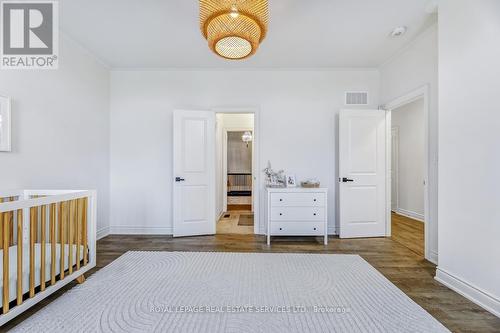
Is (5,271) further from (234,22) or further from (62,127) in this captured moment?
(234,22)

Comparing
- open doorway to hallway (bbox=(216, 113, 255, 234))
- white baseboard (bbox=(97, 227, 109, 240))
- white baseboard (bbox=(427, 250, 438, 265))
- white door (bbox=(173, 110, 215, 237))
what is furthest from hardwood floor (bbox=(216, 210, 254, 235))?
white baseboard (bbox=(427, 250, 438, 265))

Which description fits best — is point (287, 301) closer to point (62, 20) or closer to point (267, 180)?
point (267, 180)

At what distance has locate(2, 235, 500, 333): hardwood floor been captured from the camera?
1.76 meters

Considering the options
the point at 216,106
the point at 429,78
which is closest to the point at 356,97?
the point at 429,78

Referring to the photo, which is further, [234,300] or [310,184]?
[310,184]

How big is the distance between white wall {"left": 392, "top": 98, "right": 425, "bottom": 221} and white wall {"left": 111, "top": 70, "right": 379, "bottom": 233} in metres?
1.79

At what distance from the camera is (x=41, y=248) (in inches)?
70.1

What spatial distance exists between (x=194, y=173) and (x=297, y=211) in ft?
5.58

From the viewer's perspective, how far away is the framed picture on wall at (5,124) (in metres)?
2.20

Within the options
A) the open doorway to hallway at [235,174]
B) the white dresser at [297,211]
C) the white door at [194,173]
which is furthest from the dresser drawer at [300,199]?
the white door at [194,173]


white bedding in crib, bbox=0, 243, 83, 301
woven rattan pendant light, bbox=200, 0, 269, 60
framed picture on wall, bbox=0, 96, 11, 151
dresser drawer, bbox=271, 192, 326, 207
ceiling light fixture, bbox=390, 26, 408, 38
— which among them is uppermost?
ceiling light fixture, bbox=390, 26, 408, 38

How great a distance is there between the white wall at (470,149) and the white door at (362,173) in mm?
1379

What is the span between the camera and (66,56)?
297 centimetres

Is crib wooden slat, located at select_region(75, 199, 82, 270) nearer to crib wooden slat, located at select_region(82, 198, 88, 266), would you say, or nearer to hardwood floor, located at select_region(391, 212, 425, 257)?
crib wooden slat, located at select_region(82, 198, 88, 266)
